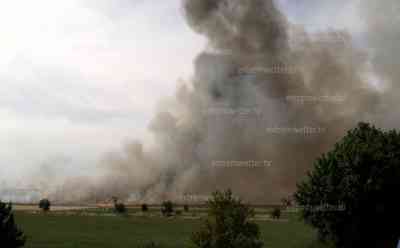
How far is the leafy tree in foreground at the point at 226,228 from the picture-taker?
31375 millimetres

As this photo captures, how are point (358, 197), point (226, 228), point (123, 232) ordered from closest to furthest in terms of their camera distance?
point (226, 228), point (358, 197), point (123, 232)

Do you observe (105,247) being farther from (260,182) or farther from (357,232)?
(260,182)

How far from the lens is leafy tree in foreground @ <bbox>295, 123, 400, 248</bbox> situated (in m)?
48.0

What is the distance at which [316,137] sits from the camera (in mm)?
142000

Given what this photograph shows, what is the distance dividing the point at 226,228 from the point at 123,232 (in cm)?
3623

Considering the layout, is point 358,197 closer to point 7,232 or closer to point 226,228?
point 226,228

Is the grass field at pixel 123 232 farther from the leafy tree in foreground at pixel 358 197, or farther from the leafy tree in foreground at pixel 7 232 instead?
the leafy tree in foreground at pixel 7 232

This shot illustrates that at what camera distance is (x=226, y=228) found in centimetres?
3188

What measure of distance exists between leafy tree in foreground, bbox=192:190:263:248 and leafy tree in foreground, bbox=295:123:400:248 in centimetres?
1825

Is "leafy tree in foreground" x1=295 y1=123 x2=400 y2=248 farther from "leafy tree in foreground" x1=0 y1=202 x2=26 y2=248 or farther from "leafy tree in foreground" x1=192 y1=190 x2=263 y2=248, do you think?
"leafy tree in foreground" x1=0 y1=202 x2=26 y2=248

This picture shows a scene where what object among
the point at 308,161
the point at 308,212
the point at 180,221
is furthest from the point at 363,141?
the point at 308,161

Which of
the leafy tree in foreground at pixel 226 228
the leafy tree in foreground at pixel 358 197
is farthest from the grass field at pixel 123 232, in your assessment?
the leafy tree in foreground at pixel 226 228

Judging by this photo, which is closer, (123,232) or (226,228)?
(226,228)

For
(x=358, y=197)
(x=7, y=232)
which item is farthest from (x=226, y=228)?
(x=358, y=197)
